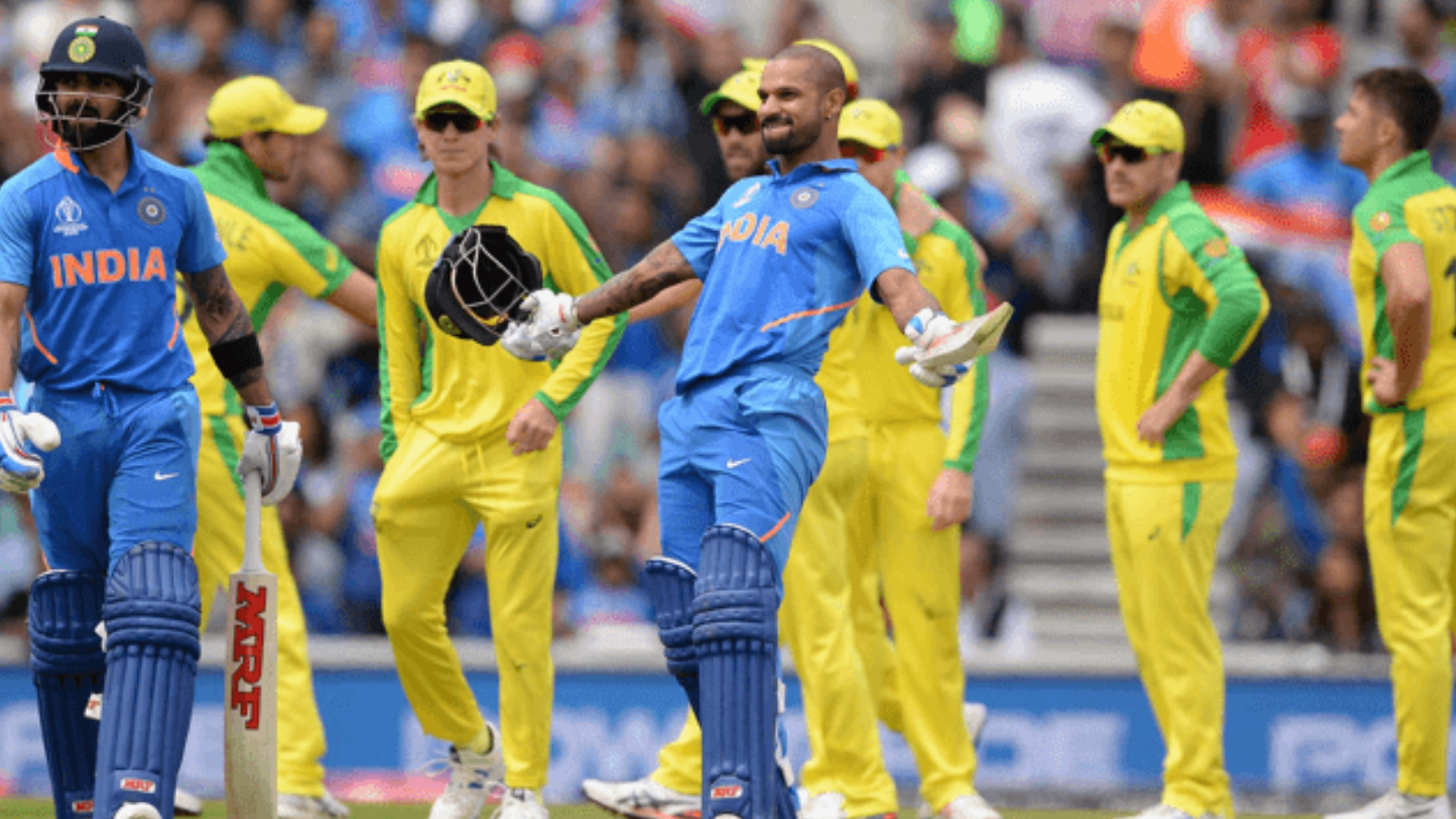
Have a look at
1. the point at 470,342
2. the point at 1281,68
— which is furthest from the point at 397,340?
the point at 1281,68

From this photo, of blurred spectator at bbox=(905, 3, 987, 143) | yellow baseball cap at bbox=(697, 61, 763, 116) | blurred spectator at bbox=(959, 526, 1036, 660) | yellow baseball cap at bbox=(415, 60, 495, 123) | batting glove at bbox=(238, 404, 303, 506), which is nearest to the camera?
batting glove at bbox=(238, 404, 303, 506)

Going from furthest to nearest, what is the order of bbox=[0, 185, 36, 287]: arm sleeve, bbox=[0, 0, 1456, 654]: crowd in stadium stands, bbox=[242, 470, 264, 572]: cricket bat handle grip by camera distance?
bbox=[0, 0, 1456, 654]: crowd in stadium stands, bbox=[242, 470, 264, 572]: cricket bat handle grip, bbox=[0, 185, 36, 287]: arm sleeve

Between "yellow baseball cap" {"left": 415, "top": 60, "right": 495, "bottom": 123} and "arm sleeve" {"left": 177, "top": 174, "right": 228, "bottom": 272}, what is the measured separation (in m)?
1.35

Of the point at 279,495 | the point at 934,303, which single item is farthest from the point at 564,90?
the point at 934,303

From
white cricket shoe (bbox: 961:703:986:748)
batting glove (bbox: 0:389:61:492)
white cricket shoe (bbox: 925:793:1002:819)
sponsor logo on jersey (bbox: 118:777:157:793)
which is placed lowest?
white cricket shoe (bbox: 925:793:1002:819)

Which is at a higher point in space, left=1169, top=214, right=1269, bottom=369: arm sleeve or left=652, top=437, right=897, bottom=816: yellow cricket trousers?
left=1169, top=214, right=1269, bottom=369: arm sleeve

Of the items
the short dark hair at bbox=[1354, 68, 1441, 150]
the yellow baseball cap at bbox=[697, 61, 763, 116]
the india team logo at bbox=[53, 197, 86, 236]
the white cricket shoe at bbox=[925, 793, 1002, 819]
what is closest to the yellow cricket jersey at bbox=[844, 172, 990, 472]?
the yellow baseball cap at bbox=[697, 61, 763, 116]

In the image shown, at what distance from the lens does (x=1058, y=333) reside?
13.6 meters

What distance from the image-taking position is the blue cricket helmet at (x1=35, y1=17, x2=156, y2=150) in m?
6.12

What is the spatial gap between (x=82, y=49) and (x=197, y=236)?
0.66 meters

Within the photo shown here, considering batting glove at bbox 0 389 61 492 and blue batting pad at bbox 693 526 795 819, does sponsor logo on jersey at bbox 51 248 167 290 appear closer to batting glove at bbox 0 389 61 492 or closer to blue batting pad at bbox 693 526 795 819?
batting glove at bbox 0 389 61 492

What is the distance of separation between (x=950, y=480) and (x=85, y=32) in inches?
147

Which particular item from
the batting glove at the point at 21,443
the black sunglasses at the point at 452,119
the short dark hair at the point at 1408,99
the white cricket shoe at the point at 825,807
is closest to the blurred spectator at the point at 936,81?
the short dark hair at the point at 1408,99

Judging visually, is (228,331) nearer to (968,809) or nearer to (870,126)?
(870,126)
